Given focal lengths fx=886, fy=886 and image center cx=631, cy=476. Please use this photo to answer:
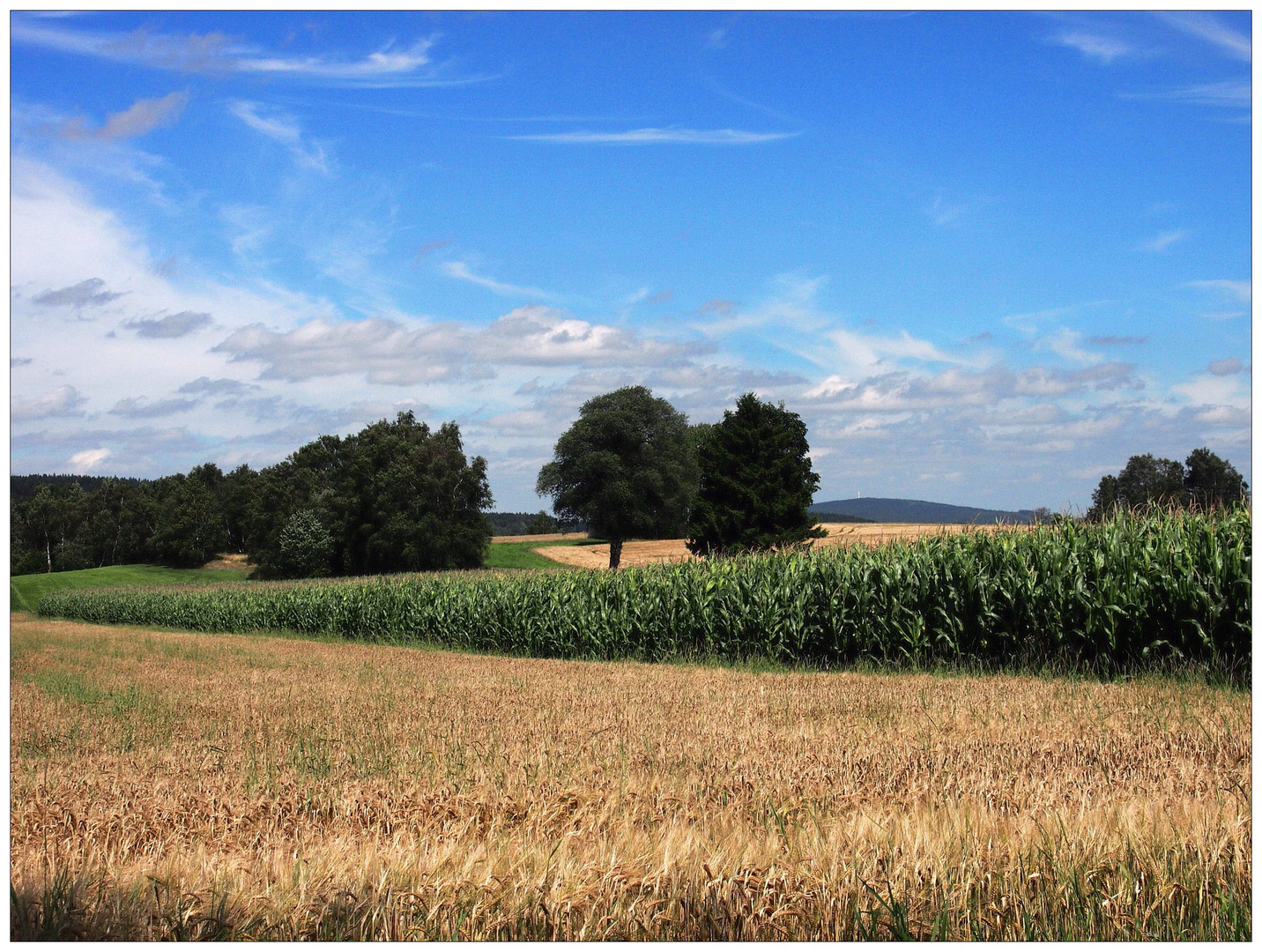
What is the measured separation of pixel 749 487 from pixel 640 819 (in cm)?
4445

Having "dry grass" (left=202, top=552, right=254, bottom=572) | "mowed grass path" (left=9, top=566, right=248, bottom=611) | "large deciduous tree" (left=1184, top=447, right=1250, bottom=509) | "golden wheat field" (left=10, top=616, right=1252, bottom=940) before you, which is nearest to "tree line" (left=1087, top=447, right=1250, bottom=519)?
"large deciduous tree" (left=1184, top=447, right=1250, bottom=509)

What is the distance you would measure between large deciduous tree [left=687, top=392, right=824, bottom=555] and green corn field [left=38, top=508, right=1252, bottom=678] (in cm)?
2466

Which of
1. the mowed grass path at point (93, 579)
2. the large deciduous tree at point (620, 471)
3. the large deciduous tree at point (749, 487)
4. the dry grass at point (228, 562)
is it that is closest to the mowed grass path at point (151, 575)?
the mowed grass path at point (93, 579)

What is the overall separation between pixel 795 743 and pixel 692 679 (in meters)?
6.05

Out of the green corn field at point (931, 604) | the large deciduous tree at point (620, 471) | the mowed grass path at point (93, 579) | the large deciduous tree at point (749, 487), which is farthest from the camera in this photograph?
the large deciduous tree at point (620, 471)

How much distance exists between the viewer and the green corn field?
504 inches

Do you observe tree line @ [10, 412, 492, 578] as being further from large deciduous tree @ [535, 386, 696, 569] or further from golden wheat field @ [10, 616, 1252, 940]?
golden wheat field @ [10, 616, 1252, 940]

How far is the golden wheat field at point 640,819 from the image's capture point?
3566mm

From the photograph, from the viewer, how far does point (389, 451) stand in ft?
227

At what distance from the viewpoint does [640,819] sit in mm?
4918

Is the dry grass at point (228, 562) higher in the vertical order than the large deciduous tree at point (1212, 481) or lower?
lower

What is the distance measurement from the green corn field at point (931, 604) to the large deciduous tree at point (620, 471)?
36.2 m

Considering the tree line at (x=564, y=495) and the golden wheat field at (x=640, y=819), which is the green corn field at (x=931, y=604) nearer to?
the golden wheat field at (x=640, y=819)

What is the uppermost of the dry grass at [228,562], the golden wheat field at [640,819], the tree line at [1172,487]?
the tree line at [1172,487]
